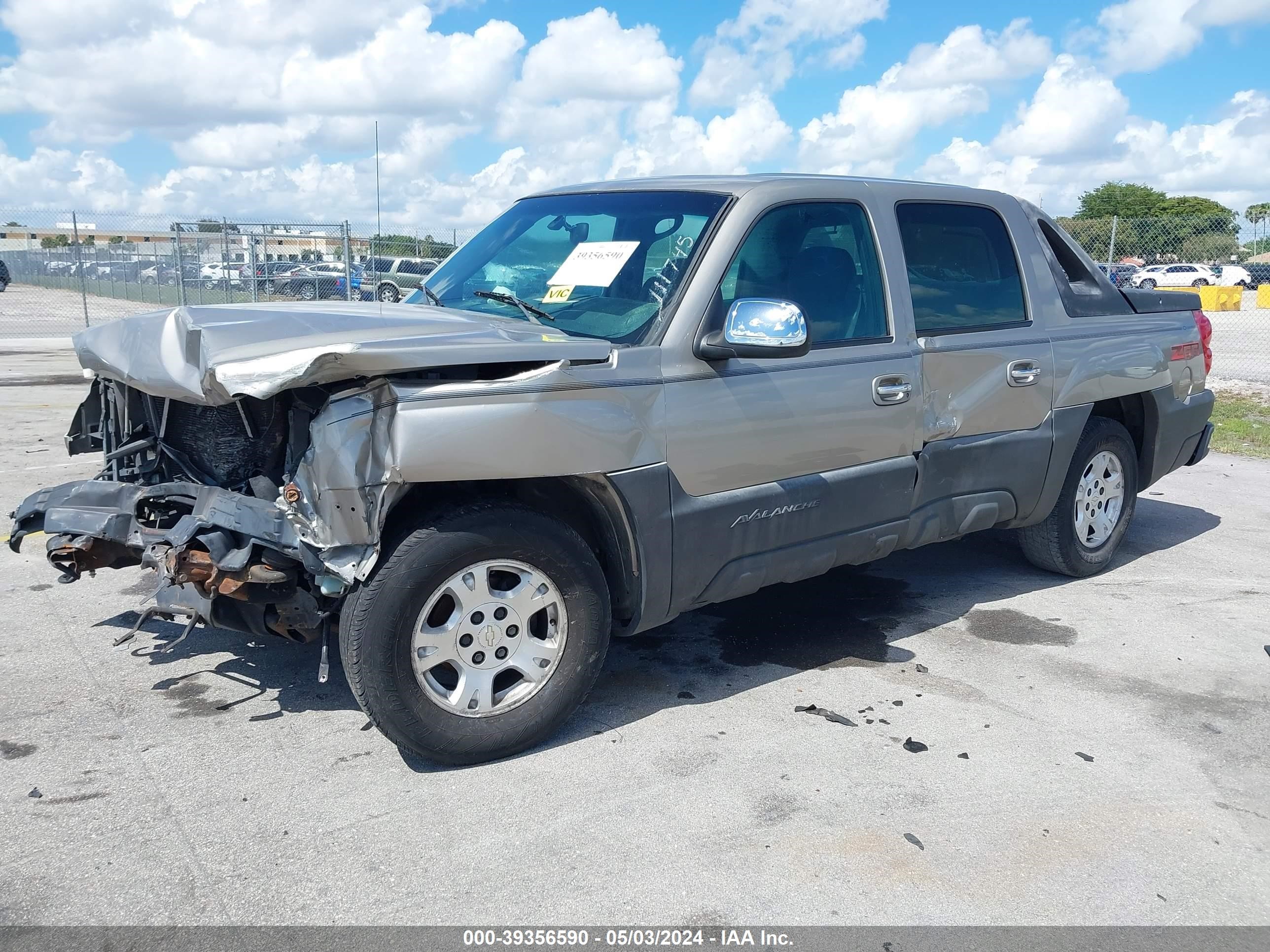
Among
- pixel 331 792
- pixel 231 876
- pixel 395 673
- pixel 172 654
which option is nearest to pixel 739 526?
pixel 395 673

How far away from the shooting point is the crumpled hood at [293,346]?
10.1 ft

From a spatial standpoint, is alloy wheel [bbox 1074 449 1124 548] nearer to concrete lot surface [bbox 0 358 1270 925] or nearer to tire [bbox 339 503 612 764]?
concrete lot surface [bbox 0 358 1270 925]

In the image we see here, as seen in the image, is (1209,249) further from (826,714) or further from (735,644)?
(826,714)

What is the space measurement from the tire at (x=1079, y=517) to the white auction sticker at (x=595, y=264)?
267cm

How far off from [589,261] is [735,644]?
1.76 meters

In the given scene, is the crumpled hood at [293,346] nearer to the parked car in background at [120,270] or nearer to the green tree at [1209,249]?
the parked car in background at [120,270]

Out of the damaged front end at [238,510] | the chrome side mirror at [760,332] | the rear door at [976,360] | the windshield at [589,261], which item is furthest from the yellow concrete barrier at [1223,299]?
the damaged front end at [238,510]

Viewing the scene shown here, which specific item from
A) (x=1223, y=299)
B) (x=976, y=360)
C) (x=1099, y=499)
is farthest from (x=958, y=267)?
(x=1223, y=299)

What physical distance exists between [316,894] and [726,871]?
3.58 ft

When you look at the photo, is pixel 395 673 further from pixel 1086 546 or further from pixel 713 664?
pixel 1086 546

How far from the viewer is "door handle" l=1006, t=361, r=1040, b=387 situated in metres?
4.88

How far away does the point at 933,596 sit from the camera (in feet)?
17.7

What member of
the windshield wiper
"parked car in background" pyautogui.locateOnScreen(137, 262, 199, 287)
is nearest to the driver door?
the windshield wiper

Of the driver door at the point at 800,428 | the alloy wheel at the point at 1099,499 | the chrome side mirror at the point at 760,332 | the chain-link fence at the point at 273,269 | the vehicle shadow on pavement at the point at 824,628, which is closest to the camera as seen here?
the chrome side mirror at the point at 760,332
